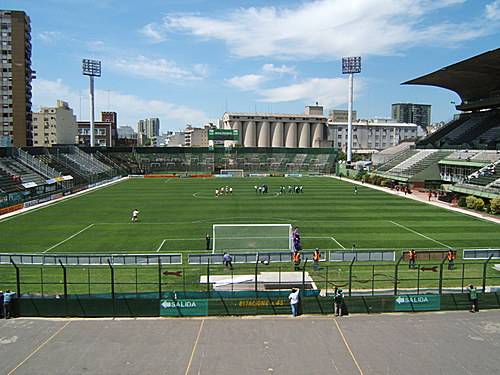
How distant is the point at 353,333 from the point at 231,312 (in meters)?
4.74

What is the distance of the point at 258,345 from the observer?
1373cm

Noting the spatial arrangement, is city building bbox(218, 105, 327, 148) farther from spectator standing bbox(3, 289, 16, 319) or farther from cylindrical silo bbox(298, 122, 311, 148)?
spectator standing bbox(3, 289, 16, 319)

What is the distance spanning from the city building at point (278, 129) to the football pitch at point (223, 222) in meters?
127

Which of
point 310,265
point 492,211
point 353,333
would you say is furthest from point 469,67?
point 353,333

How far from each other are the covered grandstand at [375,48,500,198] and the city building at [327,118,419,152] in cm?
9898

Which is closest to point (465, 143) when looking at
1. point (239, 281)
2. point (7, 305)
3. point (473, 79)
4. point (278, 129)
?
point (473, 79)

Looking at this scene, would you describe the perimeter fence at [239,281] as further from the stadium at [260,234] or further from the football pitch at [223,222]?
the football pitch at [223,222]

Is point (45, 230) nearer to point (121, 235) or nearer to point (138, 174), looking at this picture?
point (121, 235)

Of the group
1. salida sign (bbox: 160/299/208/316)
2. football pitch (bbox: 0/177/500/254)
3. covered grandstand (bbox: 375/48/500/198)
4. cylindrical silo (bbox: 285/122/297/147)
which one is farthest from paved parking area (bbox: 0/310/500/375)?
cylindrical silo (bbox: 285/122/297/147)

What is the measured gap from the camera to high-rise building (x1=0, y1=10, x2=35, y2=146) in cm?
7838

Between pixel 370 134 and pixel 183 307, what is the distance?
178 m

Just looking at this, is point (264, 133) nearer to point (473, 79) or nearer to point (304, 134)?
point (304, 134)

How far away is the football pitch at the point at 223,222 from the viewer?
2806 centimetres

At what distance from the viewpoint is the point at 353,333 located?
14703mm
